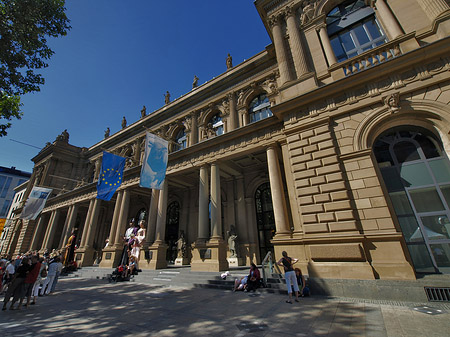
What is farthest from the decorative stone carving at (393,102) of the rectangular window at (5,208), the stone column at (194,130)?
the rectangular window at (5,208)

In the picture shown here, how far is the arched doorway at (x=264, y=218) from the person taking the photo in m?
13.7

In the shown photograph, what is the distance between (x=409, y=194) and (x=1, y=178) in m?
68.3

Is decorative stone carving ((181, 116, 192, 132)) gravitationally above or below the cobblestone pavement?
above

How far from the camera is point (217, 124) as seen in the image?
16.4 metres

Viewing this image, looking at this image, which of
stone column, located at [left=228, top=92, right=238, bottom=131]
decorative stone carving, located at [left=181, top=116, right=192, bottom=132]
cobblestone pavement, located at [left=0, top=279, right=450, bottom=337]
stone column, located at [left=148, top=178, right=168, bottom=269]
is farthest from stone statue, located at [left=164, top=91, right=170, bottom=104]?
cobblestone pavement, located at [left=0, top=279, right=450, bottom=337]

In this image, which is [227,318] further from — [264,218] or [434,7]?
[434,7]

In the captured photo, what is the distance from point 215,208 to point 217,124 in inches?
293

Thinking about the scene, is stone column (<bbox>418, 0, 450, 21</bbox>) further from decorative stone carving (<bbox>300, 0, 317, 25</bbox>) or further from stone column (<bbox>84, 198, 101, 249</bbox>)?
stone column (<bbox>84, 198, 101, 249</bbox>)

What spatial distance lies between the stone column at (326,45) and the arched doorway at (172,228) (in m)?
15.7

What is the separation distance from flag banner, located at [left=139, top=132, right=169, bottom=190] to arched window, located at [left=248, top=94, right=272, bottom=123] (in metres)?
6.70

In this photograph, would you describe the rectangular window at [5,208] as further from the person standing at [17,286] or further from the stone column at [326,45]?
the stone column at [326,45]

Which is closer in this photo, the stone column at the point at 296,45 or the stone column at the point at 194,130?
the stone column at the point at 296,45

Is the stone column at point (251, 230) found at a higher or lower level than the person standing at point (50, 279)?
higher

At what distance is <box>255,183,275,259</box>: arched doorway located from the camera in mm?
13719
